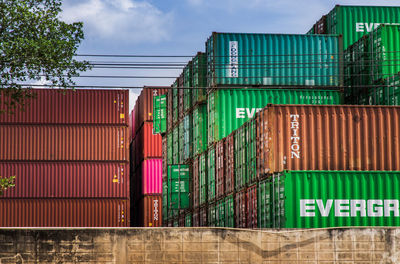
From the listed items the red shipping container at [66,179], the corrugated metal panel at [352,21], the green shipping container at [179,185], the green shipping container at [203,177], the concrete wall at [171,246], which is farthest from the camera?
the red shipping container at [66,179]

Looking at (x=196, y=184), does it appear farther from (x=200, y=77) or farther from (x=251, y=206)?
(x=251, y=206)

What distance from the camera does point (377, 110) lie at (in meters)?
25.0

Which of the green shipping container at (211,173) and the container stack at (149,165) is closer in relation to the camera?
the green shipping container at (211,173)

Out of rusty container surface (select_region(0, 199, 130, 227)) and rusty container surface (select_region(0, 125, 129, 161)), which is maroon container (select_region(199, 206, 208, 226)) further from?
rusty container surface (select_region(0, 125, 129, 161))

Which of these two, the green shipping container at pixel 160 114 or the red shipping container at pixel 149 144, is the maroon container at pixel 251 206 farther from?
the red shipping container at pixel 149 144

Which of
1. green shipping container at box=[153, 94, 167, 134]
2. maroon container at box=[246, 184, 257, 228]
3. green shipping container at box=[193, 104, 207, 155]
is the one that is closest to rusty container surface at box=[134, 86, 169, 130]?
green shipping container at box=[153, 94, 167, 134]

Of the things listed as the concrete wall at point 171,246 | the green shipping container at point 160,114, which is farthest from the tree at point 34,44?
the green shipping container at point 160,114

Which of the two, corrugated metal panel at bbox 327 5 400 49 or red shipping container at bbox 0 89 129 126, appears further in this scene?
red shipping container at bbox 0 89 129 126

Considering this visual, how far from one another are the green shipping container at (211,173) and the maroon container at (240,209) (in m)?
4.21

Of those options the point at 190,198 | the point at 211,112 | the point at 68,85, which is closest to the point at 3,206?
the point at 190,198

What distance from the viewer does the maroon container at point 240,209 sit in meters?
26.7

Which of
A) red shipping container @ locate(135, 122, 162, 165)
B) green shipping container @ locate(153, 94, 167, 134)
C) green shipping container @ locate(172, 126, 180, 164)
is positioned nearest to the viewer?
green shipping container @ locate(172, 126, 180, 164)

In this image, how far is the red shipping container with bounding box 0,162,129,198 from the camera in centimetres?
4772

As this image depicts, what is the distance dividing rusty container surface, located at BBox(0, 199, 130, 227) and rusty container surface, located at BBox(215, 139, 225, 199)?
1730cm
